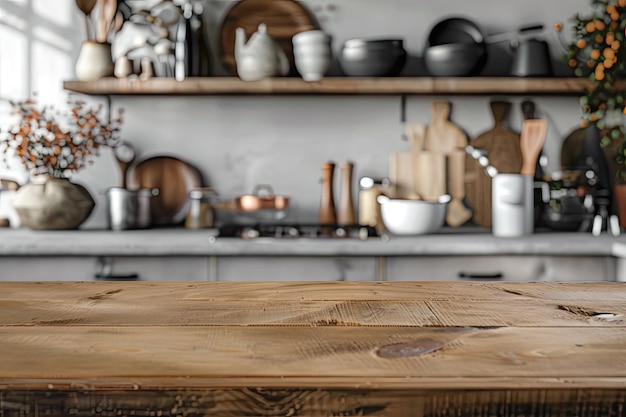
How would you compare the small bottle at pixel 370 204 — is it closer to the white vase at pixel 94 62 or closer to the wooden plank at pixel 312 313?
the white vase at pixel 94 62

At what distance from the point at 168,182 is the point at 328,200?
2.30 ft

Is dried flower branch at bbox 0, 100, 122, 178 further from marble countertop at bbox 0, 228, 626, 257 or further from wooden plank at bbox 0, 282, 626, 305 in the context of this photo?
wooden plank at bbox 0, 282, 626, 305

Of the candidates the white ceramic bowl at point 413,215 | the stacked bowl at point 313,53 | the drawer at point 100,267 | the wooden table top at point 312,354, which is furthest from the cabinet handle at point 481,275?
the wooden table top at point 312,354

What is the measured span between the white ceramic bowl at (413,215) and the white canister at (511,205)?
0.76 ft

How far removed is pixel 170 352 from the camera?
2.24ft

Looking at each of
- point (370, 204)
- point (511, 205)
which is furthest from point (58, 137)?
point (511, 205)

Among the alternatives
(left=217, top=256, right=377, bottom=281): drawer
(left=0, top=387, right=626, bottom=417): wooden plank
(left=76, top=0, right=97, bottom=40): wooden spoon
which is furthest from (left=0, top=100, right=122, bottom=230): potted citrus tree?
(left=0, top=387, right=626, bottom=417): wooden plank

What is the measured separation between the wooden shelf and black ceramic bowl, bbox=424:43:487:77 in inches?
1.6

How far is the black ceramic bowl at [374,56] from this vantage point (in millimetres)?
2797

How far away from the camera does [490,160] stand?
120 inches

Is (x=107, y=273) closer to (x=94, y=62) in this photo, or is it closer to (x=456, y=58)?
(x=94, y=62)

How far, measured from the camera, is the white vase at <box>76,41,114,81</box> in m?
2.89

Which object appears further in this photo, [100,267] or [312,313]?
[100,267]

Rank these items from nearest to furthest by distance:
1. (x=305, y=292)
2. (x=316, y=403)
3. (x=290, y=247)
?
(x=316, y=403), (x=305, y=292), (x=290, y=247)
